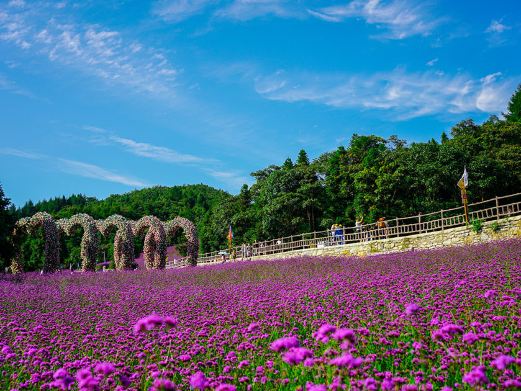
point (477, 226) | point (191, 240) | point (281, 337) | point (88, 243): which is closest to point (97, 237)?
point (88, 243)

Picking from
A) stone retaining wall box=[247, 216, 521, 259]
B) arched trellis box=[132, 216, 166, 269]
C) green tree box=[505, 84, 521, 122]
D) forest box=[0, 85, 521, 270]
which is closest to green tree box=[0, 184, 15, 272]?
forest box=[0, 85, 521, 270]

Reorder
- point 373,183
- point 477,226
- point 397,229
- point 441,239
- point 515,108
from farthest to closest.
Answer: point 515,108 < point 373,183 < point 397,229 < point 441,239 < point 477,226

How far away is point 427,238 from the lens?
20531mm

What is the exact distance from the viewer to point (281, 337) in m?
5.68

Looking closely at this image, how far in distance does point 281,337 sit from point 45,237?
20.3 m

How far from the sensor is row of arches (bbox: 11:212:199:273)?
22.7m

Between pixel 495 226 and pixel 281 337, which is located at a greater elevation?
pixel 495 226

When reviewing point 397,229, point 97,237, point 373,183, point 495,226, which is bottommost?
point 495,226

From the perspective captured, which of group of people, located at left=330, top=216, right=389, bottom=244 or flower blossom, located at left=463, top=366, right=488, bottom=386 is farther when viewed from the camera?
group of people, located at left=330, top=216, right=389, bottom=244

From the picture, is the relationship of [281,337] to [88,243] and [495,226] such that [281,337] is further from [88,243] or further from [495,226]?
[88,243]

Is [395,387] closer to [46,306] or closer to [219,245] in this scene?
[46,306]

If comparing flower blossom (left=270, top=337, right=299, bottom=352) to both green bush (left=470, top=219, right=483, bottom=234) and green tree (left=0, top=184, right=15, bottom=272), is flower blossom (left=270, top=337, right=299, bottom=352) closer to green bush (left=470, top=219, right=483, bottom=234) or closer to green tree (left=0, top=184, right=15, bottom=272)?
green bush (left=470, top=219, right=483, bottom=234)

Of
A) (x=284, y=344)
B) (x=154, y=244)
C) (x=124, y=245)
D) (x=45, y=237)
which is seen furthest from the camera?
(x=154, y=244)

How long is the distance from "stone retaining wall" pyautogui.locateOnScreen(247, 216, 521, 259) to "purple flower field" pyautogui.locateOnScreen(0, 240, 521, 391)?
7965mm
